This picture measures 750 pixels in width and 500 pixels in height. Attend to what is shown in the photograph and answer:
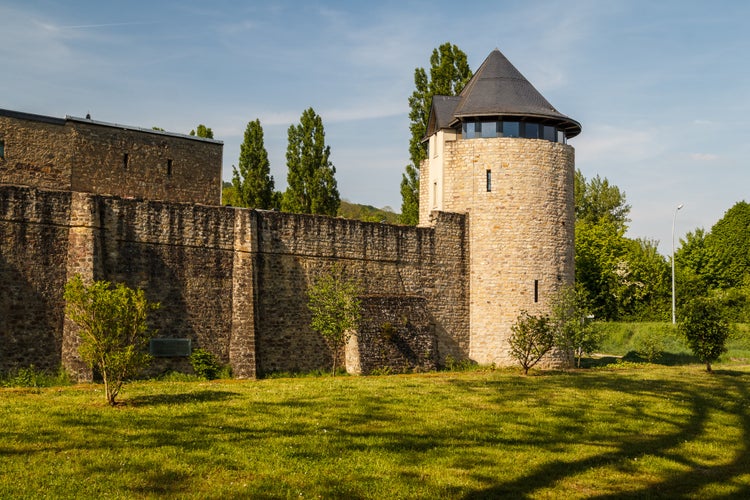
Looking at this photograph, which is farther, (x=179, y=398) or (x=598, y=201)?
(x=598, y=201)

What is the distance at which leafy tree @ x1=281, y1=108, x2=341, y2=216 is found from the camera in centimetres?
4806

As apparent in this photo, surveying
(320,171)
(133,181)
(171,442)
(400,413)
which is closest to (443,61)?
(320,171)

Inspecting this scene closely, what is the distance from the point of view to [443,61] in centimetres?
4225

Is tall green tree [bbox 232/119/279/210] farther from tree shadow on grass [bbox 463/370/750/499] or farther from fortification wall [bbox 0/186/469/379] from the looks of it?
tree shadow on grass [bbox 463/370/750/499]

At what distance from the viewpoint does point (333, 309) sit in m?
26.0

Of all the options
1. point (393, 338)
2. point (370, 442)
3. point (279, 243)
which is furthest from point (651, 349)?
point (370, 442)

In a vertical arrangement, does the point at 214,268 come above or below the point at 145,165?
below

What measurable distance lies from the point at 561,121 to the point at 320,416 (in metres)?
19.0

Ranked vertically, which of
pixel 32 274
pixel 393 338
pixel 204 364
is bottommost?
pixel 204 364

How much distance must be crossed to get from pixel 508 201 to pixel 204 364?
1316cm

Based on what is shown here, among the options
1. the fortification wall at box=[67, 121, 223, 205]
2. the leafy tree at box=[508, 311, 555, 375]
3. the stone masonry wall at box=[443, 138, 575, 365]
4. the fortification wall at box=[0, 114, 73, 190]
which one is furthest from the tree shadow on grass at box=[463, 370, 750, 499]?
the fortification wall at box=[0, 114, 73, 190]

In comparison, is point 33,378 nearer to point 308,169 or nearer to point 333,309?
point 333,309

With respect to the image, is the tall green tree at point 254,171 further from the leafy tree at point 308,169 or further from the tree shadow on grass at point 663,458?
the tree shadow on grass at point 663,458

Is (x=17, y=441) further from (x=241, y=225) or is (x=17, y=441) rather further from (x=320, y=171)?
(x=320, y=171)
